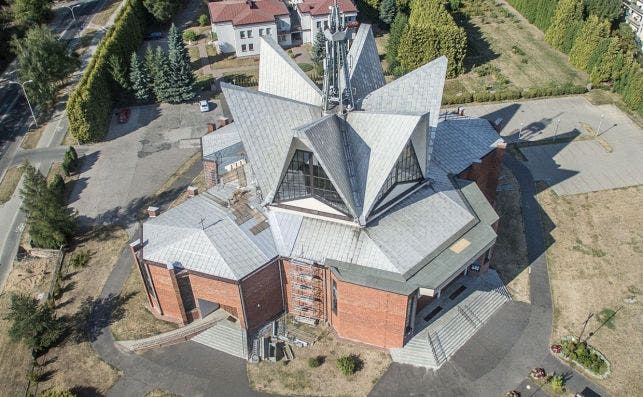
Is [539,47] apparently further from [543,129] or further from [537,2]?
[543,129]

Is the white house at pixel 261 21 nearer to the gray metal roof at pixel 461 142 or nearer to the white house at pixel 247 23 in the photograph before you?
the white house at pixel 247 23

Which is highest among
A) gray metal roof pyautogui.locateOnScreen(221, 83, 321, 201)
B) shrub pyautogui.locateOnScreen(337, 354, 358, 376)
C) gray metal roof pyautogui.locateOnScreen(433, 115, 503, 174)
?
gray metal roof pyautogui.locateOnScreen(221, 83, 321, 201)

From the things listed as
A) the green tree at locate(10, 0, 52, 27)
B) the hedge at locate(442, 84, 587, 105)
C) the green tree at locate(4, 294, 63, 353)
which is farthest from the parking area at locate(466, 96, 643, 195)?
the green tree at locate(10, 0, 52, 27)

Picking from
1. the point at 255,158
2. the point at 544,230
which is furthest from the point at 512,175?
the point at 255,158

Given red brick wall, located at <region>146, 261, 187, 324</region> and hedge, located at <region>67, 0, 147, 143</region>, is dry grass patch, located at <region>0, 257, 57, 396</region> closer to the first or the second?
red brick wall, located at <region>146, 261, 187, 324</region>

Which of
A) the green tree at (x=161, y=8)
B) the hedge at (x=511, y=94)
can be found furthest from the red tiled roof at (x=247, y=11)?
the hedge at (x=511, y=94)

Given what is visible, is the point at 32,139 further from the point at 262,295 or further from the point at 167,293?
the point at 262,295

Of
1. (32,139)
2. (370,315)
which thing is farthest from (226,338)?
(32,139)
